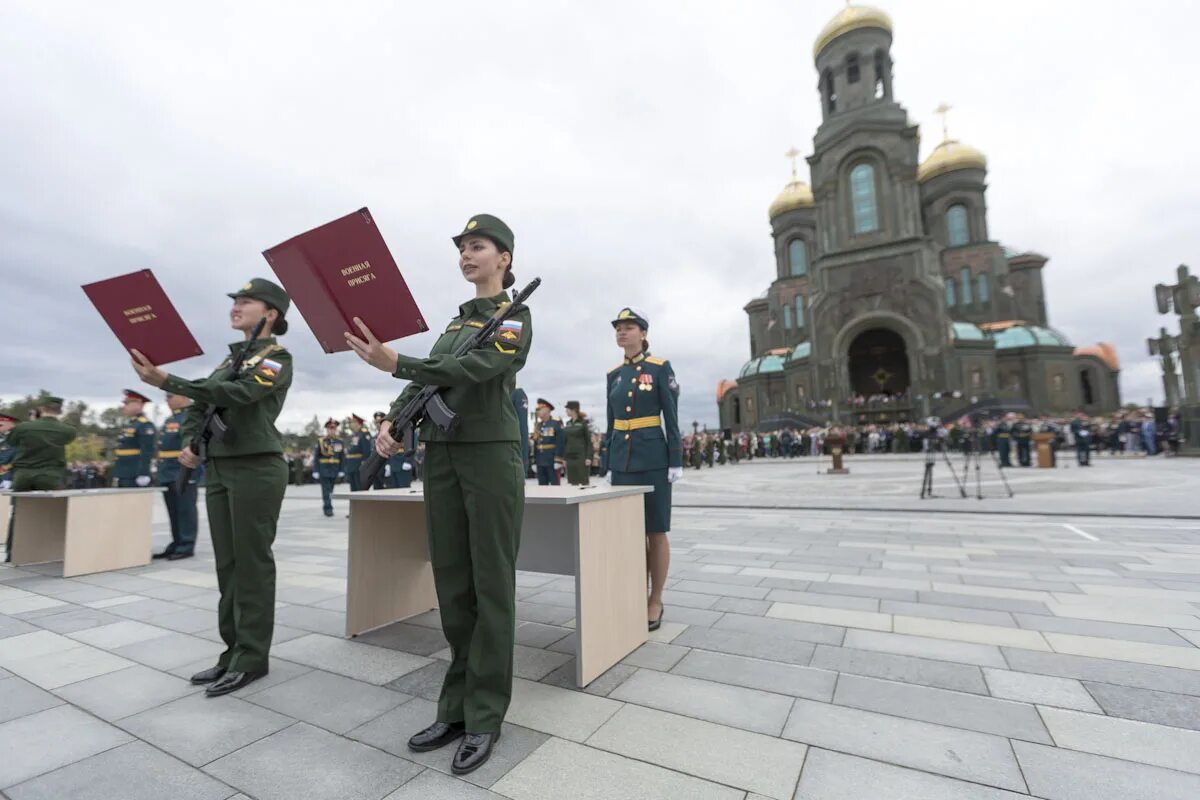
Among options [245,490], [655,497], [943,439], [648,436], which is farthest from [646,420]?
[943,439]

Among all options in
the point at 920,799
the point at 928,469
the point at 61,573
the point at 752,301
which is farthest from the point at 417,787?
the point at 752,301

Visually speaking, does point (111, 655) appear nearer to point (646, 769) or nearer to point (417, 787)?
point (417, 787)

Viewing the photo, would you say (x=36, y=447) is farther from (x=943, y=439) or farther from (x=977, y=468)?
(x=943, y=439)

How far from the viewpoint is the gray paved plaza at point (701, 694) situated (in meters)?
2.08

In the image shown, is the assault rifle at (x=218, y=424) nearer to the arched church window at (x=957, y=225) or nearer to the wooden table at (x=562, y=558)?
Answer: the wooden table at (x=562, y=558)

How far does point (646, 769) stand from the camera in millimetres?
2131

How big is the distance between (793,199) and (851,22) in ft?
51.7

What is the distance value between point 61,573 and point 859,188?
54.4 metres

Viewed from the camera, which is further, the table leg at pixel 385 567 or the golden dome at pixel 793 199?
the golden dome at pixel 793 199

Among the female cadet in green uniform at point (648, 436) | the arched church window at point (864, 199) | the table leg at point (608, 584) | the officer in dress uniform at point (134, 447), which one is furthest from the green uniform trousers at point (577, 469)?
the arched church window at point (864, 199)

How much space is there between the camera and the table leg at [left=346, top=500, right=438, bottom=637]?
3949 millimetres

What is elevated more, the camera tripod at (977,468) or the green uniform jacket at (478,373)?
the green uniform jacket at (478,373)

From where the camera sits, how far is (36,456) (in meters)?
7.24

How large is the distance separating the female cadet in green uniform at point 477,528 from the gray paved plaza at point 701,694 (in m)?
0.22
